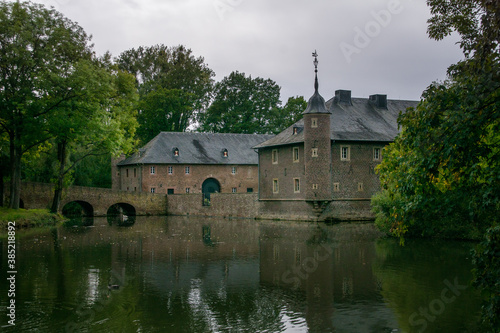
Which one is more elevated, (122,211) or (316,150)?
(316,150)

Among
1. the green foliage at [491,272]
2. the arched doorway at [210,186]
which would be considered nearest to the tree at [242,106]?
the arched doorway at [210,186]

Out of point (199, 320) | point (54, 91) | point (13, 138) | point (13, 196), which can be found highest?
point (54, 91)

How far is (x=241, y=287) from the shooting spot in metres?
12.8

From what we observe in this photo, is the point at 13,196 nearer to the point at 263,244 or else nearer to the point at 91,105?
the point at 91,105

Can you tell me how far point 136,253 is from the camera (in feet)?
60.4

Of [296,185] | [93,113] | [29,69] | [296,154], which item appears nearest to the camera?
[29,69]

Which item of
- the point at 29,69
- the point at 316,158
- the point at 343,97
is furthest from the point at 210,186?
the point at 29,69

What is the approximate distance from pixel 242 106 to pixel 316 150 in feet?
79.6

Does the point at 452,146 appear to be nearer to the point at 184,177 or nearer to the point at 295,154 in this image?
the point at 295,154

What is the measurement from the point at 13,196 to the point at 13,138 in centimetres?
321

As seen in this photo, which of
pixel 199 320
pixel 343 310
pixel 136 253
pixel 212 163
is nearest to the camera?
pixel 199 320

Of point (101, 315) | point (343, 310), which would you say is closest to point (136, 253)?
point (101, 315)

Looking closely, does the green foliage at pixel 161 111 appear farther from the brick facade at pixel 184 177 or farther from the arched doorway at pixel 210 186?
→ the arched doorway at pixel 210 186

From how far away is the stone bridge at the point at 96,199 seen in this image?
3750cm
